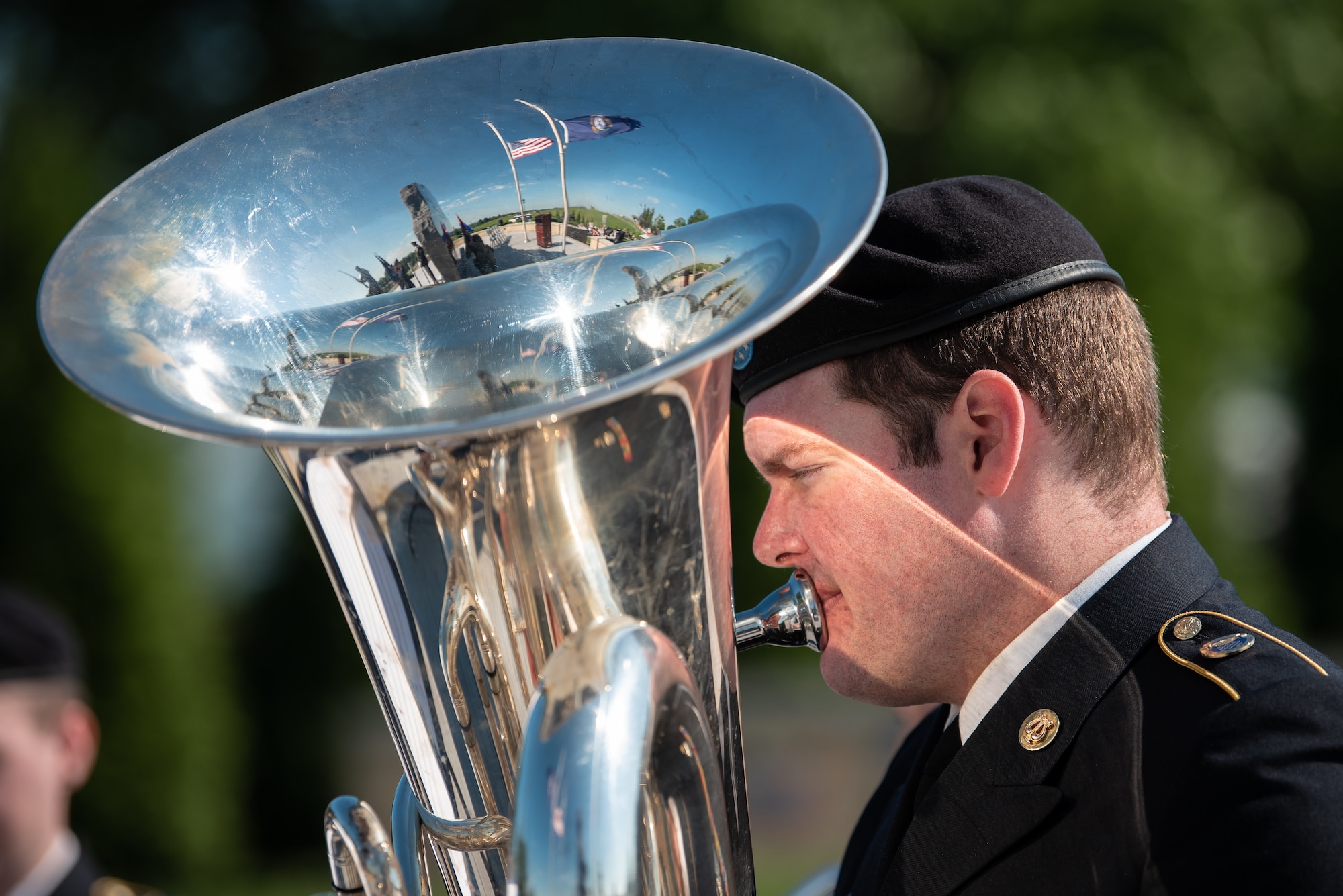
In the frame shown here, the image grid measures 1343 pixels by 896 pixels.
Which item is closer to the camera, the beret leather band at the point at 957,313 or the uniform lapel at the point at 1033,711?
the uniform lapel at the point at 1033,711

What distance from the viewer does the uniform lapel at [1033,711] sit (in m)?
1.59

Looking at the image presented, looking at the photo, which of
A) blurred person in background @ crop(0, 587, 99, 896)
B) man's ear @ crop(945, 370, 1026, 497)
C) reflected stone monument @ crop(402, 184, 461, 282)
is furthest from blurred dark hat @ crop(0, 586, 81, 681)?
man's ear @ crop(945, 370, 1026, 497)

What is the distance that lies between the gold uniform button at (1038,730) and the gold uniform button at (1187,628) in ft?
0.59

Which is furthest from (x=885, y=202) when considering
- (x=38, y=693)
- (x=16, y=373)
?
(x=16, y=373)

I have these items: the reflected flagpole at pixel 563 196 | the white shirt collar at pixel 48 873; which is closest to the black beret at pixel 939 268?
the reflected flagpole at pixel 563 196

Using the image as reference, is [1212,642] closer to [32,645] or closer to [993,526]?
[993,526]

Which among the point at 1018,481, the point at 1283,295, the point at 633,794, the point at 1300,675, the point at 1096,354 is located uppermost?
the point at 1096,354

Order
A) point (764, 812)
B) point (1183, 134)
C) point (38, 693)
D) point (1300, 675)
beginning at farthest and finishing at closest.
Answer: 1. point (1183, 134)
2. point (764, 812)
3. point (38, 693)
4. point (1300, 675)

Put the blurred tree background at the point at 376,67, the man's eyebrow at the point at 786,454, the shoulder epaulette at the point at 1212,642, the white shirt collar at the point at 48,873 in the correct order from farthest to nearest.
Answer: the blurred tree background at the point at 376,67 → the white shirt collar at the point at 48,873 → the man's eyebrow at the point at 786,454 → the shoulder epaulette at the point at 1212,642

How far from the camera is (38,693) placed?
356 cm

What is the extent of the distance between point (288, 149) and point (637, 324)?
54 cm

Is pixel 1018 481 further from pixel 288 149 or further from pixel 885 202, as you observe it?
pixel 288 149

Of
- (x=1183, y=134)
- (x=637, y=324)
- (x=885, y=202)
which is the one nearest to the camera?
(x=637, y=324)

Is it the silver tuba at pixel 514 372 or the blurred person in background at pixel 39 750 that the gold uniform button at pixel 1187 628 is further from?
the blurred person in background at pixel 39 750
